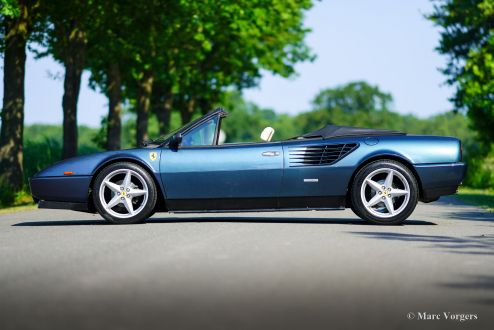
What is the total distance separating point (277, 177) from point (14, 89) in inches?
530

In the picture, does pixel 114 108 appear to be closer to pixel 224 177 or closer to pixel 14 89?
pixel 14 89

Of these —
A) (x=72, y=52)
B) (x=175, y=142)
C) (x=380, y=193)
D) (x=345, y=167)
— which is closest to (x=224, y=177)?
(x=175, y=142)

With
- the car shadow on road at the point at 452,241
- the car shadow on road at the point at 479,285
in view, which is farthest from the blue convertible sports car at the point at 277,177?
the car shadow on road at the point at 479,285

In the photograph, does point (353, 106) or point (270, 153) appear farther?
point (353, 106)

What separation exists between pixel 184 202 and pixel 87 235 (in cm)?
149

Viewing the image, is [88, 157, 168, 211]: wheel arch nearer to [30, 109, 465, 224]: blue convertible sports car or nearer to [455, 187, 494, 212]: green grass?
[30, 109, 465, 224]: blue convertible sports car

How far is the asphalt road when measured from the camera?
5.14 m

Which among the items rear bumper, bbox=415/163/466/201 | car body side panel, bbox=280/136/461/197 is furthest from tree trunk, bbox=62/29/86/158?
rear bumper, bbox=415/163/466/201

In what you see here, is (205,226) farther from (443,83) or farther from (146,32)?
(443,83)

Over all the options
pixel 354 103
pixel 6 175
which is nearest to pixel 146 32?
pixel 6 175

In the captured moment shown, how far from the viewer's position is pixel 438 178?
10703 millimetres

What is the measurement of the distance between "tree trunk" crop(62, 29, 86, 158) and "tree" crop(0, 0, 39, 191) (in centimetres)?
252

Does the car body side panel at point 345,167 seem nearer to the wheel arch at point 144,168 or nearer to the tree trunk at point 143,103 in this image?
the wheel arch at point 144,168

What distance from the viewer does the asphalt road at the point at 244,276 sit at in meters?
5.14
